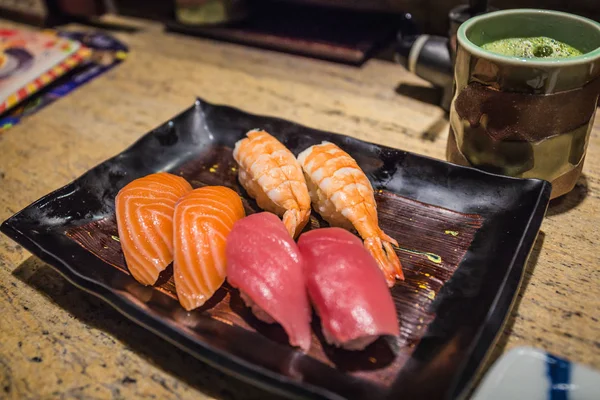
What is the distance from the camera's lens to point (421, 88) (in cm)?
210

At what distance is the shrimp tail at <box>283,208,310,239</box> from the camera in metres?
1.25

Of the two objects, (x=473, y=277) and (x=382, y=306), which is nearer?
(x=382, y=306)

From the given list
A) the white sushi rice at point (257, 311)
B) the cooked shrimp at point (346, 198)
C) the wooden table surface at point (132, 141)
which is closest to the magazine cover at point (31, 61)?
the wooden table surface at point (132, 141)

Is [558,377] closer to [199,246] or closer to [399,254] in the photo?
[399,254]

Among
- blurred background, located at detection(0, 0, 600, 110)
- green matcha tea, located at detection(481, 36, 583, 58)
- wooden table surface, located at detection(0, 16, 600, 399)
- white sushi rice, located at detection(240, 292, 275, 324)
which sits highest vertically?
green matcha tea, located at detection(481, 36, 583, 58)

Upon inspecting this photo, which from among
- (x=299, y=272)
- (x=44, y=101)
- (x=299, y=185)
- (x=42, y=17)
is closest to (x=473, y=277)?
(x=299, y=272)

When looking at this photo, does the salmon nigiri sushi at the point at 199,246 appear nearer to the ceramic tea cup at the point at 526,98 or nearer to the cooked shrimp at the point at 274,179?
the cooked shrimp at the point at 274,179

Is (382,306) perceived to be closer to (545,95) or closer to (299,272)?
(299,272)

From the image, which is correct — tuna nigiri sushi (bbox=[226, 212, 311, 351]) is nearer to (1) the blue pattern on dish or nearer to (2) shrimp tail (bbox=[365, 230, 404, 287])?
(2) shrimp tail (bbox=[365, 230, 404, 287])

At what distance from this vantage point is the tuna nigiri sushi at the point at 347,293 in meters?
0.93

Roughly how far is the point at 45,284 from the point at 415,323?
0.99m

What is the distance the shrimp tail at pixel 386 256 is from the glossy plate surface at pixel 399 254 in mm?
28

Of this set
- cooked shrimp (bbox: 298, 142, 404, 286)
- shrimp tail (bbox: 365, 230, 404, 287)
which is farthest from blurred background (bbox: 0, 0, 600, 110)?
shrimp tail (bbox: 365, 230, 404, 287)

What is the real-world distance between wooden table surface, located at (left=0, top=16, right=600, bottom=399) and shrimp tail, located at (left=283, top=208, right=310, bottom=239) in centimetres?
41
